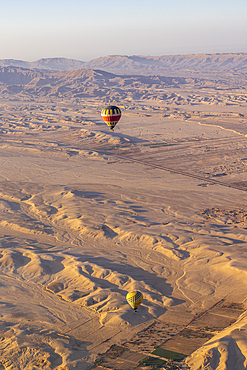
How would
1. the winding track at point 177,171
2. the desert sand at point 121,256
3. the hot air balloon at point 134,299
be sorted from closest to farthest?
the desert sand at point 121,256, the hot air balloon at point 134,299, the winding track at point 177,171

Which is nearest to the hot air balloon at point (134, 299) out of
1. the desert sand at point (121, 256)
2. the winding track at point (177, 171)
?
the desert sand at point (121, 256)

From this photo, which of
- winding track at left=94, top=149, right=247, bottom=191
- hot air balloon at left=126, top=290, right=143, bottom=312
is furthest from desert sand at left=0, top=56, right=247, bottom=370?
hot air balloon at left=126, top=290, right=143, bottom=312

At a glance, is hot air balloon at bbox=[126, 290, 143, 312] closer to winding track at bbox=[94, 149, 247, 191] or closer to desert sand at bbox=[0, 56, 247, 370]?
desert sand at bbox=[0, 56, 247, 370]

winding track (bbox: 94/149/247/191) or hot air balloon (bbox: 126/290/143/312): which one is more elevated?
winding track (bbox: 94/149/247/191)

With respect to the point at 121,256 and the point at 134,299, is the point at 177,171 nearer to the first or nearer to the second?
the point at 121,256

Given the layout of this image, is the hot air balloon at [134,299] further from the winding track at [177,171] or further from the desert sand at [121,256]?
the winding track at [177,171]

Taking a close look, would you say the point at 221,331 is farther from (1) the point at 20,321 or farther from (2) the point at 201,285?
(1) the point at 20,321

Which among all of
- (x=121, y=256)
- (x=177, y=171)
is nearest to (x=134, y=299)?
(x=121, y=256)

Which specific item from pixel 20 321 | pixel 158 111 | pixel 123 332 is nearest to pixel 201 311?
pixel 123 332
